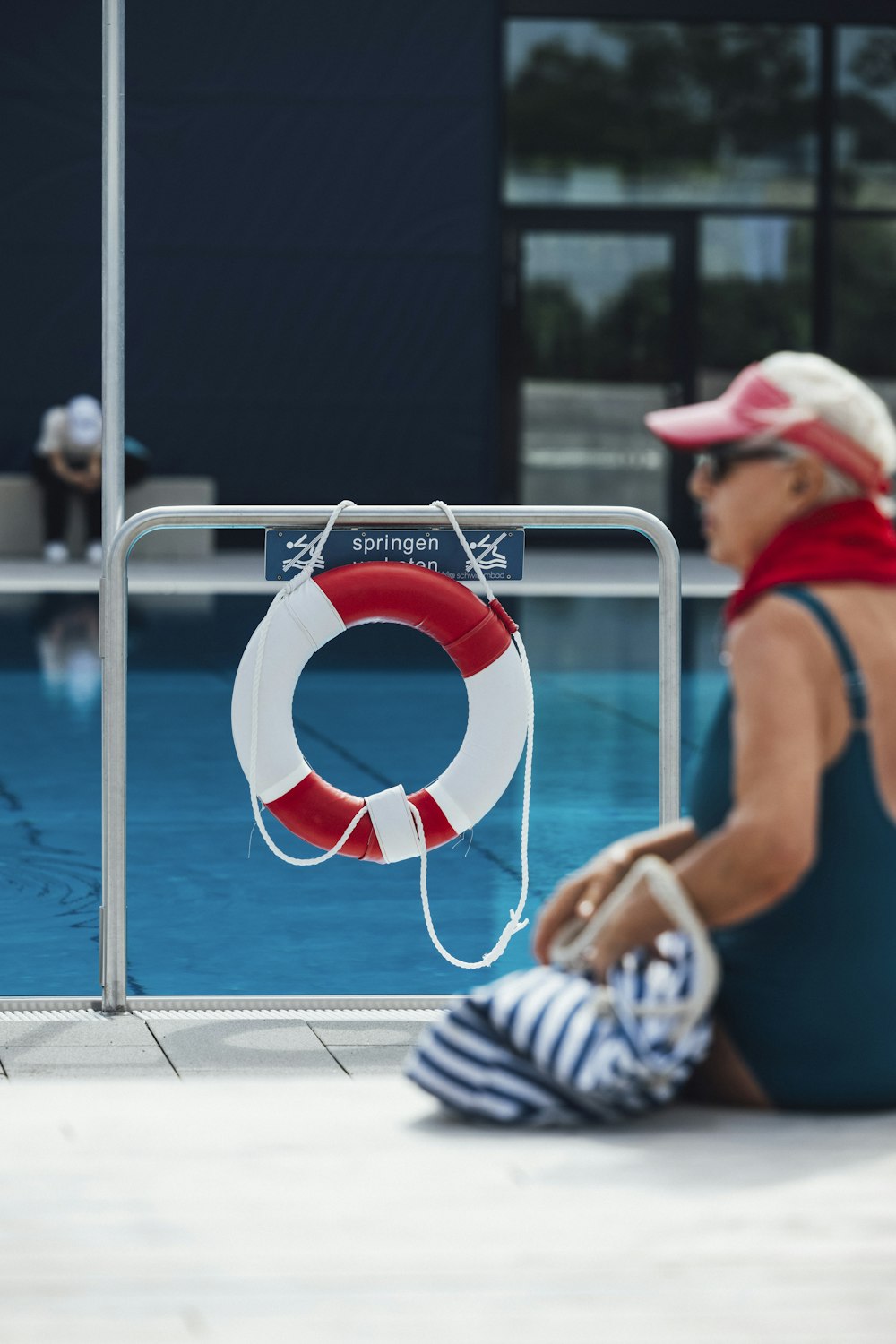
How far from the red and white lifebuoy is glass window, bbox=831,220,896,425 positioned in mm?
11987

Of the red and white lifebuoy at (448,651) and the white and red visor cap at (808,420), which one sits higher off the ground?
the white and red visor cap at (808,420)

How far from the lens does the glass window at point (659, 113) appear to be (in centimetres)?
1498

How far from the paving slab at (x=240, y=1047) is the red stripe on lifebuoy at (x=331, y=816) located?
34 cm

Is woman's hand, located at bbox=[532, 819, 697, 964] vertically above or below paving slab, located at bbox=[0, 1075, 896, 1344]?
above

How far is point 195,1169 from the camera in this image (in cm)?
207

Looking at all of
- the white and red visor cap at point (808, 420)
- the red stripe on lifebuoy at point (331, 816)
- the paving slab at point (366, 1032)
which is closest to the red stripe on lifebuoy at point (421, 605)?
the red stripe on lifebuoy at point (331, 816)

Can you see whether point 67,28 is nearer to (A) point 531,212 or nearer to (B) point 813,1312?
(A) point 531,212

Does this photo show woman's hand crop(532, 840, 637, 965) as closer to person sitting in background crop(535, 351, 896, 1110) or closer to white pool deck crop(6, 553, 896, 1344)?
person sitting in background crop(535, 351, 896, 1110)

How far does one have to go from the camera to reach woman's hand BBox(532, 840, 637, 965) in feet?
7.32

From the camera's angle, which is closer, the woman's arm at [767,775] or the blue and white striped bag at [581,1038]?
the woman's arm at [767,775]

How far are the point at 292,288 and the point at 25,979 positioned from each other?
36.2 feet

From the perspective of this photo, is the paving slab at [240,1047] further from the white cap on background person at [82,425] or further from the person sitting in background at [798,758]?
the white cap on background person at [82,425]

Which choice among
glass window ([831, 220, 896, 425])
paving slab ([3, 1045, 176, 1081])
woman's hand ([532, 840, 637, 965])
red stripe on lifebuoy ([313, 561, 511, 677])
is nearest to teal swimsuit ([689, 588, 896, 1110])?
woman's hand ([532, 840, 637, 965])

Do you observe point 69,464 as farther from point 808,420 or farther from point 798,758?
point 798,758
